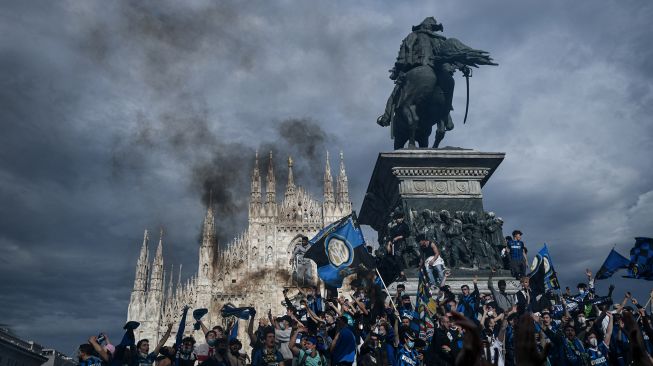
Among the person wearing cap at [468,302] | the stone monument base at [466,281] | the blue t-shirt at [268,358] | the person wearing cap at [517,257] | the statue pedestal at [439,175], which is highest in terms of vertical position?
the statue pedestal at [439,175]

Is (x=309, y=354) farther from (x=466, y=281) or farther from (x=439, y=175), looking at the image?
(x=439, y=175)

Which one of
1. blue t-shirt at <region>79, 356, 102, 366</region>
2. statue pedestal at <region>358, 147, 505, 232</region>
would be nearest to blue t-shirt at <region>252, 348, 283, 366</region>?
blue t-shirt at <region>79, 356, 102, 366</region>

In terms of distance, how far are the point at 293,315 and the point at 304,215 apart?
53259mm

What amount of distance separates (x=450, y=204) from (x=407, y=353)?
→ 11.1 ft

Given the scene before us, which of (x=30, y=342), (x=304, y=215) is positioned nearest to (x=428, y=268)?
(x=30, y=342)

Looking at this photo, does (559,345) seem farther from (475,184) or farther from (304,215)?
(304,215)

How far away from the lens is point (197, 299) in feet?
176

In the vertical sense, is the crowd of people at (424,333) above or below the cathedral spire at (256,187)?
below

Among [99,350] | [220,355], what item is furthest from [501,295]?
[99,350]

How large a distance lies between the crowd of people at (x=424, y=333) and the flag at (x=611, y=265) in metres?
0.64

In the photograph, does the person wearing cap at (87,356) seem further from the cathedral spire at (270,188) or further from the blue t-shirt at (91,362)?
the cathedral spire at (270,188)

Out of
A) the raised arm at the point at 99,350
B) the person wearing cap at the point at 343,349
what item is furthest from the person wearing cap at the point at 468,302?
the raised arm at the point at 99,350

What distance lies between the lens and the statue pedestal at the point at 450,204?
26.8ft

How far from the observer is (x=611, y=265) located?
27.8 feet
